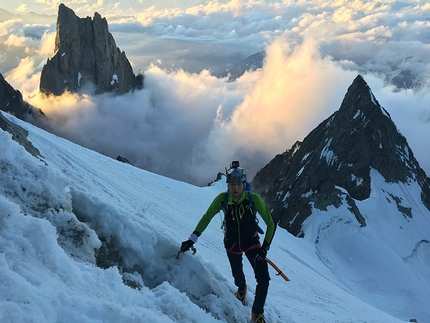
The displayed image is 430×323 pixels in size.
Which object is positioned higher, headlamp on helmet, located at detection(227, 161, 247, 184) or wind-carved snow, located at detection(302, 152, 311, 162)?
wind-carved snow, located at detection(302, 152, 311, 162)

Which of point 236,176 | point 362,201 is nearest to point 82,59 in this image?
point 362,201

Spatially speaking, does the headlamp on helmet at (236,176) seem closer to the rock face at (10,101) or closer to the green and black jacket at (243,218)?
the green and black jacket at (243,218)

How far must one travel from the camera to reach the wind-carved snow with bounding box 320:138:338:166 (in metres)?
61.5

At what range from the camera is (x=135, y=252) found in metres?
5.77

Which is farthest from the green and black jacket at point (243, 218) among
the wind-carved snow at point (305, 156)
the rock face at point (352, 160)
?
the wind-carved snow at point (305, 156)

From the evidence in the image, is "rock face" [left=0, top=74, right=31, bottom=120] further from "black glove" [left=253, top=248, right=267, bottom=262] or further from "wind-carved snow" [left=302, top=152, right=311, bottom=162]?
"black glove" [left=253, top=248, right=267, bottom=262]

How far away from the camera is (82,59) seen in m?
128

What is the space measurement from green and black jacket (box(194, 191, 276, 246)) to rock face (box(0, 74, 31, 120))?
93.1 metres

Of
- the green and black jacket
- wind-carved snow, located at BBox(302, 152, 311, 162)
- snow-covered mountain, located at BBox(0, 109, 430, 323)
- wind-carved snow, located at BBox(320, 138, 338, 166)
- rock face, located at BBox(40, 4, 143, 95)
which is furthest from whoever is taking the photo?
rock face, located at BBox(40, 4, 143, 95)

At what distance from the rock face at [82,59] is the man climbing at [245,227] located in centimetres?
13152

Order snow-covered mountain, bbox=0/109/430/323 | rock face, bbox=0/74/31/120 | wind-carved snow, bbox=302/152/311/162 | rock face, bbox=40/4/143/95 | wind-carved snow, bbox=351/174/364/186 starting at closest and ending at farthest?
snow-covered mountain, bbox=0/109/430/323 < wind-carved snow, bbox=351/174/364/186 < wind-carved snow, bbox=302/152/311/162 < rock face, bbox=0/74/31/120 < rock face, bbox=40/4/143/95

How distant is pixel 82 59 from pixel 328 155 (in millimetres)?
101412

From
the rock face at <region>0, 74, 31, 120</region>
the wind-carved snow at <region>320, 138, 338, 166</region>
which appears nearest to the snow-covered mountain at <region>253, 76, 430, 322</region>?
the wind-carved snow at <region>320, 138, 338, 166</region>

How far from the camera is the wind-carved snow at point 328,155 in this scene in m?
61.5
